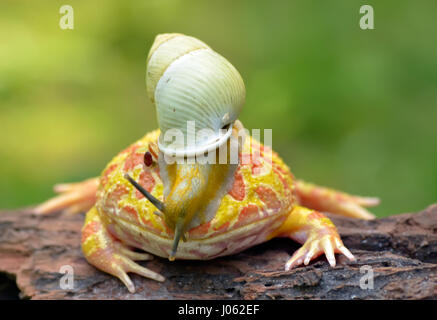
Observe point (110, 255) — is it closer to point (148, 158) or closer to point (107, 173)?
point (107, 173)

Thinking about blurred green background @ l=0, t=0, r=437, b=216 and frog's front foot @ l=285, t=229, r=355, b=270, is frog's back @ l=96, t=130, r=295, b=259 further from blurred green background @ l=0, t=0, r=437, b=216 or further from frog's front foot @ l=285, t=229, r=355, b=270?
blurred green background @ l=0, t=0, r=437, b=216

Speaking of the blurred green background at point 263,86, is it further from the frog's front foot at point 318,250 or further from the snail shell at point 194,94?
the snail shell at point 194,94

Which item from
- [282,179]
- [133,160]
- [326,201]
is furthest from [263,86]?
[133,160]

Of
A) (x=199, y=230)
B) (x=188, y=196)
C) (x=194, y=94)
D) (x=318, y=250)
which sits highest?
(x=194, y=94)

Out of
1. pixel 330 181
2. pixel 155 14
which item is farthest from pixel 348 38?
pixel 155 14

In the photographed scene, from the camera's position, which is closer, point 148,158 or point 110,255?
point 148,158

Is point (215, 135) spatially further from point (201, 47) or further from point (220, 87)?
point (201, 47)

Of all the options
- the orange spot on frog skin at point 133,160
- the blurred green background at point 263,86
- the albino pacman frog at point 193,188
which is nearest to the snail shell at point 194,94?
the albino pacman frog at point 193,188
